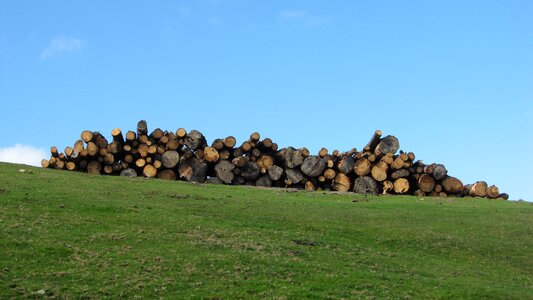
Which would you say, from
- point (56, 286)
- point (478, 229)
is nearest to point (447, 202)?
point (478, 229)

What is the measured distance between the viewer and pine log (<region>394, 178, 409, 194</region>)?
42281 mm

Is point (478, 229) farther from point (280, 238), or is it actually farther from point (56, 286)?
point (56, 286)

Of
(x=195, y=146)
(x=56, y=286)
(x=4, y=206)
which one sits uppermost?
(x=195, y=146)

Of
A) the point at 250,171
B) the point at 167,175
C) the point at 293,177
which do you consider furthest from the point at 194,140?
the point at 293,177

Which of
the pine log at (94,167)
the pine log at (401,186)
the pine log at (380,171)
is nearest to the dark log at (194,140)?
the pine log at (94,167)

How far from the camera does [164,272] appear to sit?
773 inches

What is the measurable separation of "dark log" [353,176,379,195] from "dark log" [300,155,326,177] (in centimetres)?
221

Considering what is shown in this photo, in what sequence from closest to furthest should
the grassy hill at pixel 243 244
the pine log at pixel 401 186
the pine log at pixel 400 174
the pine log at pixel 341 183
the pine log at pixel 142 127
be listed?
the grassy hill at pixel 243 244
the pine log at pixel 401 186
the pine log at pixel 400 174
the pine log at pixel 341 183
the pine log at pixel 142 127

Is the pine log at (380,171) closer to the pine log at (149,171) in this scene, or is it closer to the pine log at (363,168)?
the pine log at (363,168)

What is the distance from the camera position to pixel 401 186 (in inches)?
1666

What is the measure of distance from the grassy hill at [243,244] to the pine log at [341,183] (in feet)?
21.3

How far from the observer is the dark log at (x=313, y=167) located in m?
43.0

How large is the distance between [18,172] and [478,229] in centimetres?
2157

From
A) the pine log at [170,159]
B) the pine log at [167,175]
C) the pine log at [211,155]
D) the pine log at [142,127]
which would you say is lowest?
the pine log at [167,175]
